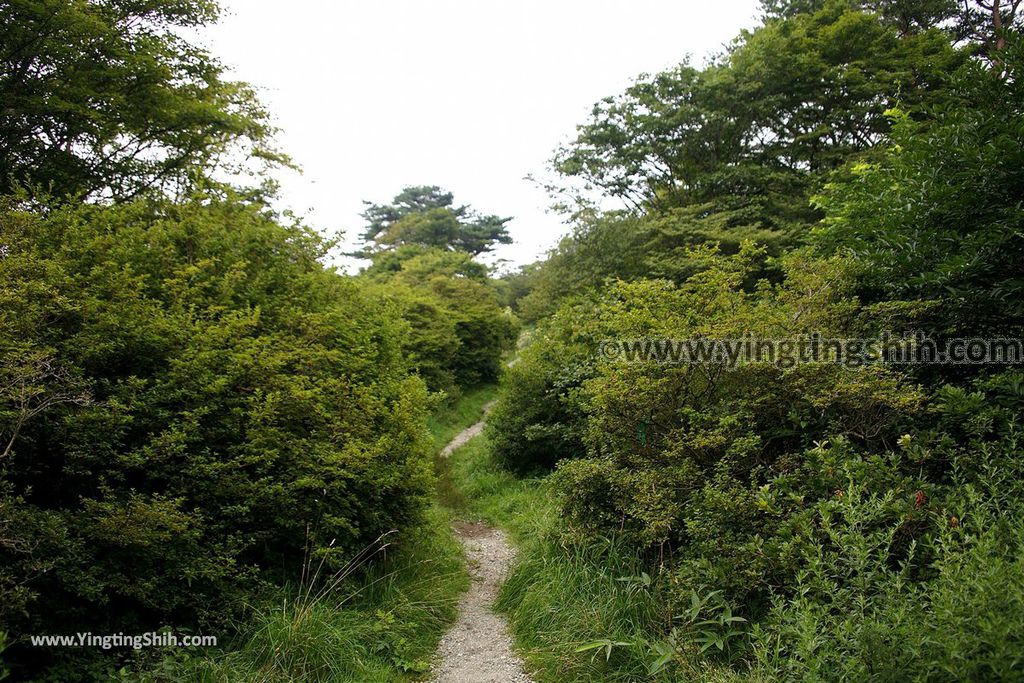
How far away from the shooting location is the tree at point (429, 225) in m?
32.3

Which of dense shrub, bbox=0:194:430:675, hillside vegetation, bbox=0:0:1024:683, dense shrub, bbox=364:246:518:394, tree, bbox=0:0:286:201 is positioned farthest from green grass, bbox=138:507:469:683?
dense shrub, bbox=364:246:518:394

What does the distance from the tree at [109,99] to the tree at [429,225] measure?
19652 mm

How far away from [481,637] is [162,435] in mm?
3020

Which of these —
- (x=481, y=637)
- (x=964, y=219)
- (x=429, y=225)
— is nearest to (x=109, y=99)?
(x=481, y=637)

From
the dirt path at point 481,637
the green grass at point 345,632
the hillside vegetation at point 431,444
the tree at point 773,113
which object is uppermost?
the tree at point 773,113

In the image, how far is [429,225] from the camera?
3180cm

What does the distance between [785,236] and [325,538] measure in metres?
10.4

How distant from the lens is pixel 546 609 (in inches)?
170

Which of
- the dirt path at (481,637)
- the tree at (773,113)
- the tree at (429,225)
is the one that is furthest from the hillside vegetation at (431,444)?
the tree at (429,225)

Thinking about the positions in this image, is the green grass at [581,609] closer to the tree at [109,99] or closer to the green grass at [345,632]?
the green grass at [345,632]

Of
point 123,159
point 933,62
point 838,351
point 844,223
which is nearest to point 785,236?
point 844,223

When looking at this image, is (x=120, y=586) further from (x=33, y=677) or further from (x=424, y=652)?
(x=424, y=652)

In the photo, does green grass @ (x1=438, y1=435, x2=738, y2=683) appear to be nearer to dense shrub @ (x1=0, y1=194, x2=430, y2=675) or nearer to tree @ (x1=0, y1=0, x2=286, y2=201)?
dense shrub @ (x1=0, y1=194, x2=430, y2=675)

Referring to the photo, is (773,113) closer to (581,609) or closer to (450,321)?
(450,321)
